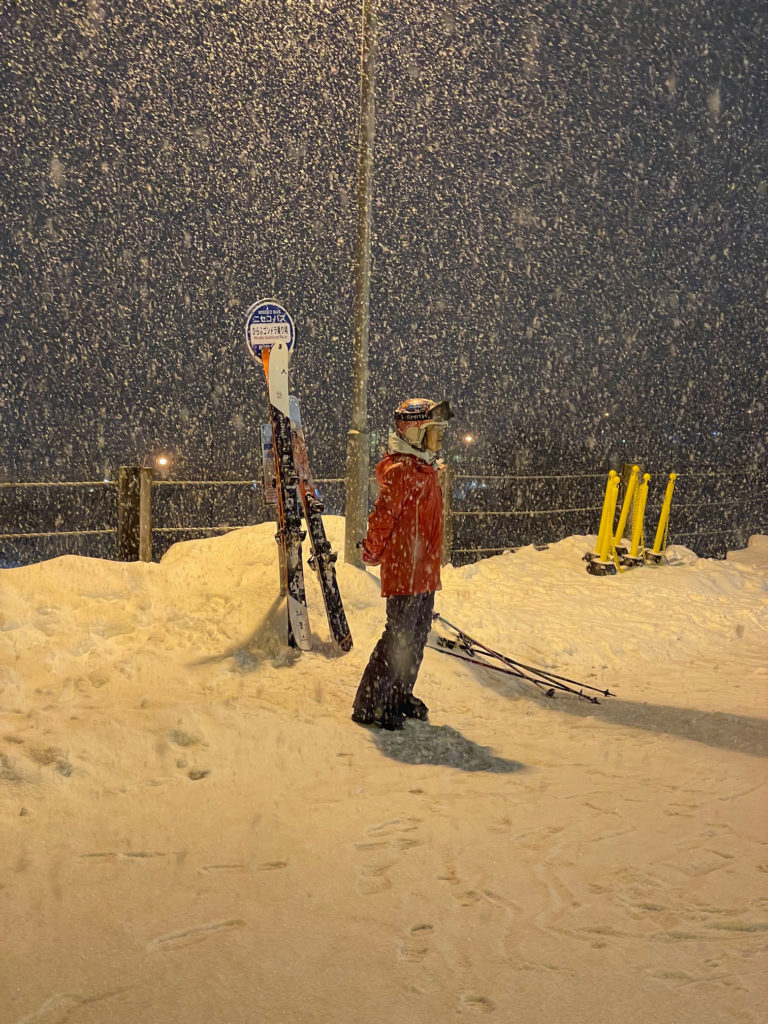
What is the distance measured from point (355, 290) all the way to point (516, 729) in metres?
4.01

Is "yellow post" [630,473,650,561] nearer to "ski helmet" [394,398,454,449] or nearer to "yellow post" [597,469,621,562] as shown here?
"yellow post" [597,469,621,562]

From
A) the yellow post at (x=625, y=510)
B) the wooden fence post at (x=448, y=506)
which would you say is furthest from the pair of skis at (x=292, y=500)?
the yellow post at (x=625, y=510)

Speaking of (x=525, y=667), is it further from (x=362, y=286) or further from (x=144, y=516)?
(x=144, y=516)

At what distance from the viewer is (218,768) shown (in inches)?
190

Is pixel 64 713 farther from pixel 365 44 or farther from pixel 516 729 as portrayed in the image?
pixel 365 44

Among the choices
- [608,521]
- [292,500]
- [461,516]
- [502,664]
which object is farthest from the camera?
[461,516]

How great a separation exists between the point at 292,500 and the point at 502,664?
2.04m

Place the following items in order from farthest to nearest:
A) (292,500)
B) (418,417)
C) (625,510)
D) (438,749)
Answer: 1. (625,510)
2. (292,500)
3. (418,417)
4. (438,749)

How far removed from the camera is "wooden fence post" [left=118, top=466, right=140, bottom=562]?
875cm

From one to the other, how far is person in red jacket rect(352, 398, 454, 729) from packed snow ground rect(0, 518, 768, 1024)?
0.26 m

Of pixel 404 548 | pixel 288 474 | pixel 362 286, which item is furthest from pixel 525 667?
pixel 362 286

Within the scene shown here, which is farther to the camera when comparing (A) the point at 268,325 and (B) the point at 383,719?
(A) the point at 268,325

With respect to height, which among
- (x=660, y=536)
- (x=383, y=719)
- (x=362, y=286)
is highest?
(x=362, y=286)

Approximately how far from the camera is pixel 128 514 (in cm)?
877
